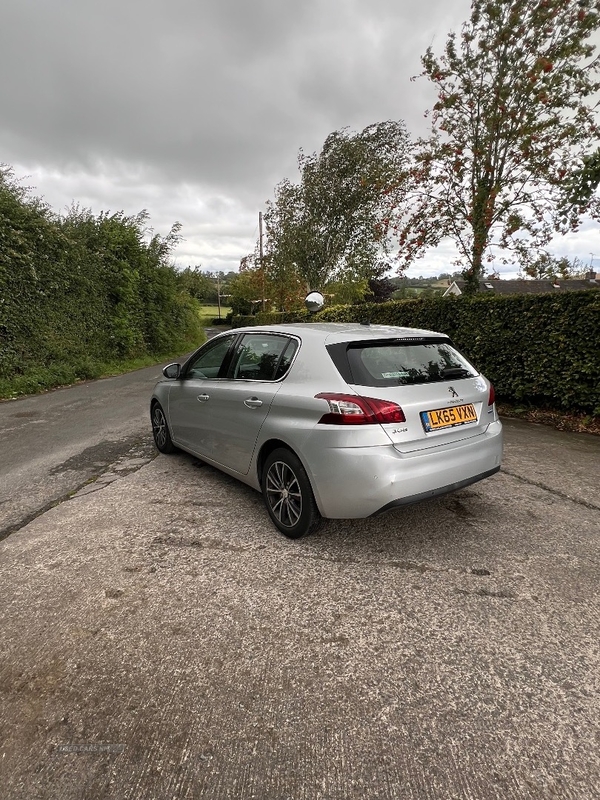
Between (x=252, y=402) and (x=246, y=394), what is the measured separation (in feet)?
0.46

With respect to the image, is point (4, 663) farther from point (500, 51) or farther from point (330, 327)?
point (500, 51)

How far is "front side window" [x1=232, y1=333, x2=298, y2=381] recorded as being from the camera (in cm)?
325

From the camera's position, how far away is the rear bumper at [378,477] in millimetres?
2568

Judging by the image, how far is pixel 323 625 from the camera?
2.20 metres

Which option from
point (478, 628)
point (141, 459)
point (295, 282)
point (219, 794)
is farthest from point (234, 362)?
point (295, 282)

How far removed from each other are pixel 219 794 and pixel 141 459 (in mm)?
3931

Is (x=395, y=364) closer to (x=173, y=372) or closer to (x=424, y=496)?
(x=424, y=496)

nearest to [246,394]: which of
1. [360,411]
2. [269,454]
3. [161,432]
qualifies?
[269,454]

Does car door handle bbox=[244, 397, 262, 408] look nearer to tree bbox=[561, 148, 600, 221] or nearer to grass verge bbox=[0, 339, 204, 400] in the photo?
tree bbox=[561, 148, 600, 221]

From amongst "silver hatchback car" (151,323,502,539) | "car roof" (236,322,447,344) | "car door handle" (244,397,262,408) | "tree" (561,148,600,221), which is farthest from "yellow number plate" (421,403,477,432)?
"tree" (561,148,600,221)

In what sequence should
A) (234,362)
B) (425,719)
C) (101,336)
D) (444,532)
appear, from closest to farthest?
(425,719) < (444,532) < (234,362) < (101,336)

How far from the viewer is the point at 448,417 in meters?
2.87

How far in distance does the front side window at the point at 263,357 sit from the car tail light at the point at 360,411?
2.15ft

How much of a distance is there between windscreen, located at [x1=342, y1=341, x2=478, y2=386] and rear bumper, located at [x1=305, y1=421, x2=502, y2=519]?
473 mm
